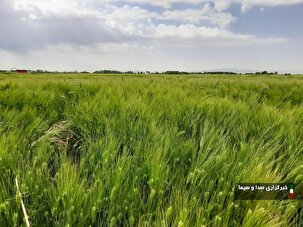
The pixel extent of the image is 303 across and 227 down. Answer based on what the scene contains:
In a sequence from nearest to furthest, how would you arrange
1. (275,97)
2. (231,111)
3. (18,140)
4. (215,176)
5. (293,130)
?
(215,176) < (18,140) < (293,130) < (231,111) < (275,97)

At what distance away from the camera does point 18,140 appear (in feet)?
5.82

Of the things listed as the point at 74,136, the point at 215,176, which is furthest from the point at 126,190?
the point at 74,136

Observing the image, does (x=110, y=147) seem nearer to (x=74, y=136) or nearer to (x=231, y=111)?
(x=74, y=136)

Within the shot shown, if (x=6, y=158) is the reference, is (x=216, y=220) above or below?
below

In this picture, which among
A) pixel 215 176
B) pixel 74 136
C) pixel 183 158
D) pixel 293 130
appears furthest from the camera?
pixel 74 136

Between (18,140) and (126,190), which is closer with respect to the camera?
(126,190)

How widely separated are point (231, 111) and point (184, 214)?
72.4 inches

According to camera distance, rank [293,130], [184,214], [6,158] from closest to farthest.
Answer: [184,214], [6,158], [293,130]

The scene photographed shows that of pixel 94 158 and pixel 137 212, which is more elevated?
pixel 94 158

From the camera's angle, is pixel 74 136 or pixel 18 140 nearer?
pixel 18 140

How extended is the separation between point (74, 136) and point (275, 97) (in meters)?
3.77

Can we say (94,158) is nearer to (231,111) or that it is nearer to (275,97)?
(231,111)

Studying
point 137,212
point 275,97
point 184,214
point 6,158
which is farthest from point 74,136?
point 275,97

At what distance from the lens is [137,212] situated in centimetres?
116
